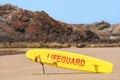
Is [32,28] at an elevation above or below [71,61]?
above

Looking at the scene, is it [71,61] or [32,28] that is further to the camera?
[32,28]

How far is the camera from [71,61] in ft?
42.9

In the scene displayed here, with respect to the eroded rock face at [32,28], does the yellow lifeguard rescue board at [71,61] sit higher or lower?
lower

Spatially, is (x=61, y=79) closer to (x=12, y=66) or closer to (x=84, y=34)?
(x=12, y=66)

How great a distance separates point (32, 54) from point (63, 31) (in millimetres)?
38442

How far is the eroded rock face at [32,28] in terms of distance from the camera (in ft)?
154

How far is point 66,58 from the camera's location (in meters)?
13.1

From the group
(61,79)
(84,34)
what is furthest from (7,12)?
(61,79)

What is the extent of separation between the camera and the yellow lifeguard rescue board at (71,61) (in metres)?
12.7

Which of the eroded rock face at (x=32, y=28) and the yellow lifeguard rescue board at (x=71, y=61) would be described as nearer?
the yellow lifeguard rescue board at (x=71, y=61)

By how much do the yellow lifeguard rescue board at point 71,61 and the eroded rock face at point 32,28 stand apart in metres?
31.7

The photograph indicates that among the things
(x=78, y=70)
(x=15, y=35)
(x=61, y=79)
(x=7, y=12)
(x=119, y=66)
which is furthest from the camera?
(x=7, y=12)

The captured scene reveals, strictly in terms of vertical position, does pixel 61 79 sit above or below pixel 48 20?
below

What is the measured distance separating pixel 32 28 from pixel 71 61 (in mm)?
36853
